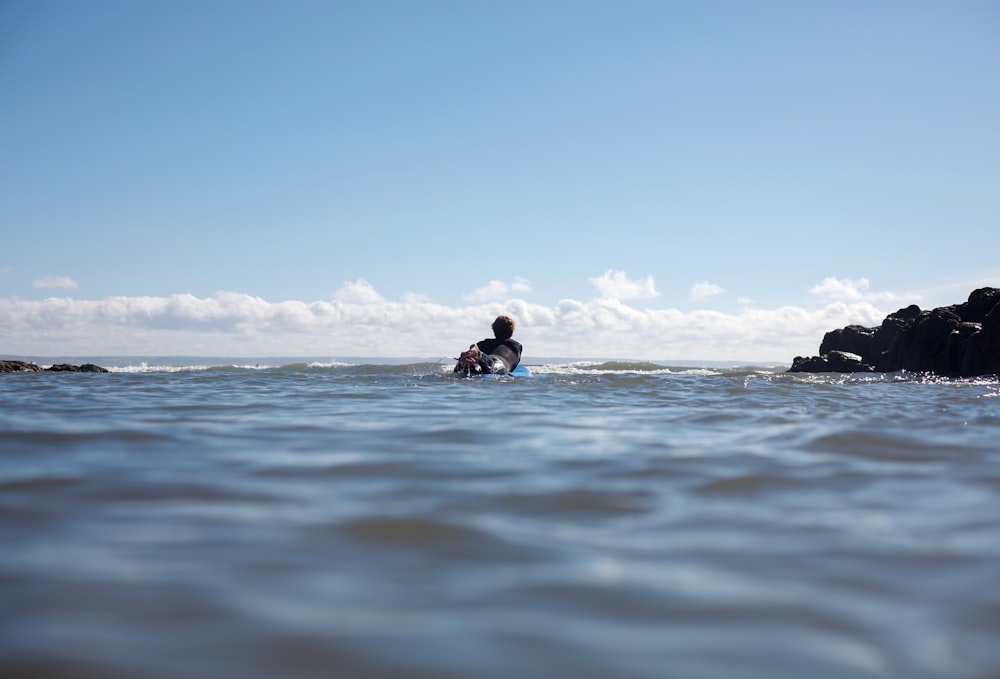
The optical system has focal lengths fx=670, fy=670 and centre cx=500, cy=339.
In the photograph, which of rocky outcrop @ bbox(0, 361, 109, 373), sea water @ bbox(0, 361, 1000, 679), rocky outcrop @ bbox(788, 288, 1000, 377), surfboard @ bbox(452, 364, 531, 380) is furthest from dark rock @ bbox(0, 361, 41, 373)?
rocky outcrop @ bbox(788, 288, 1000, 377)

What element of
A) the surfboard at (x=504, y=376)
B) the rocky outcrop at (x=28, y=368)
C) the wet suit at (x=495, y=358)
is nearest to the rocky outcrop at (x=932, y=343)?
the surfboard at (x=504, y=376)

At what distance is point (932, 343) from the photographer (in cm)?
2344

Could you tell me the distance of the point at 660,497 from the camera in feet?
11.3

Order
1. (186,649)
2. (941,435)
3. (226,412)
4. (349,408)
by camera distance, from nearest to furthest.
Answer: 1. (186,649)
2. (941,435)
3. (226,412)
4. (349,408)

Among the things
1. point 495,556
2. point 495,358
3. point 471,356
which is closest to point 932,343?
point 495,358

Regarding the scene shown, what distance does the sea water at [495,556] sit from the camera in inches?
69.6

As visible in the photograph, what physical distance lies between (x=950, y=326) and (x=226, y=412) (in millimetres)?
24665

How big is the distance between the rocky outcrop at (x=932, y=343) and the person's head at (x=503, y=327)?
48.9ft

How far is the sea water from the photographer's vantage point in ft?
5.80

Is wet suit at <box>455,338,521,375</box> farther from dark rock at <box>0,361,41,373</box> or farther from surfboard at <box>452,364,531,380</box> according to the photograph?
dark rock at <box>0,361,41,373</box>

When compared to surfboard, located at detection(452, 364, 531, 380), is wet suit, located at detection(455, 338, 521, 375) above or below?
above

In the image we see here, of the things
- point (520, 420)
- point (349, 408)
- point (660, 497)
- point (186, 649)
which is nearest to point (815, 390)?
point (520, 420)

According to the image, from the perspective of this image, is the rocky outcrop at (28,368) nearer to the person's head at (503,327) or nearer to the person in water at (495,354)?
the person in water at (495,354)

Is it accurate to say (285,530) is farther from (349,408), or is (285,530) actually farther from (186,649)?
(349,408)
